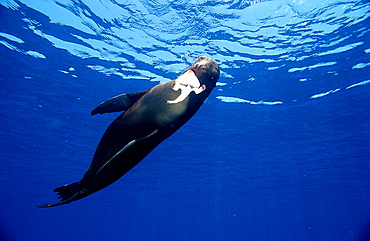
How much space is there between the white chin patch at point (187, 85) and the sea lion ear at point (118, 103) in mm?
861

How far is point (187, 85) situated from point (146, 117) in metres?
0.69

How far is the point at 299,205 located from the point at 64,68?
57570mm

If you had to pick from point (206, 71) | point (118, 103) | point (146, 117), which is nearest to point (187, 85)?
point (206, 71)

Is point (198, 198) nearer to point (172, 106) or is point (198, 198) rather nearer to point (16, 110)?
point (16, 110)

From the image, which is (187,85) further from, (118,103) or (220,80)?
(220,80)

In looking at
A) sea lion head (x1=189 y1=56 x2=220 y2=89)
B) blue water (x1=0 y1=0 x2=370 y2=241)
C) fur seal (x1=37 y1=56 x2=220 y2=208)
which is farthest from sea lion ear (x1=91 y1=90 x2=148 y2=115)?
blue water (x1=0 y1=0 x2=370 y2=241)

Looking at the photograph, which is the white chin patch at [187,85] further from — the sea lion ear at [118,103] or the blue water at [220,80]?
the blue water at [220,80]

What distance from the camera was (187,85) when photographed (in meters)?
2.56

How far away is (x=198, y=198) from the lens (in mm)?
51312

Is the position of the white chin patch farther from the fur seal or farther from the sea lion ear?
the sea lion ear

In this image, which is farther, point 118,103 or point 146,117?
point 118,103

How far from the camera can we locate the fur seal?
2.58 metres

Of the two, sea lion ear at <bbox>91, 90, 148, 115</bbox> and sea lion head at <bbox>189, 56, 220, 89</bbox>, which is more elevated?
sea lion head at <bbox>189, 56, 220, 89</bbox>

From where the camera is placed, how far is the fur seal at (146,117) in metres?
2.58
